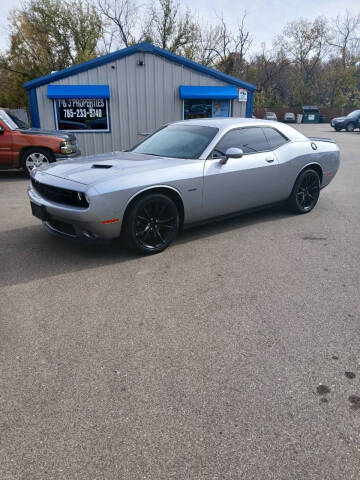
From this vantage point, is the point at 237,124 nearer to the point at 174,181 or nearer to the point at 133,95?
the point at 174,181

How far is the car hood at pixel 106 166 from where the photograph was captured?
13.5 ft

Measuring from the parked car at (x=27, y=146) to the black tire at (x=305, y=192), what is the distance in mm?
6301

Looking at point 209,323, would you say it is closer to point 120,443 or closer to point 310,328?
point 310,328

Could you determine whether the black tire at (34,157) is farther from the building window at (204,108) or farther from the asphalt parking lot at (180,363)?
the asphalt parking lot at (180,363)

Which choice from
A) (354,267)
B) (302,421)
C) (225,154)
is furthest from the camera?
(225,154)

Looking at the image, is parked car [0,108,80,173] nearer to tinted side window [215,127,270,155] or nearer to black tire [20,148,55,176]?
black tire [20,148,55,176]

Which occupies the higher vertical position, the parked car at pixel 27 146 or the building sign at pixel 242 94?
the building sign at pixel 242 94

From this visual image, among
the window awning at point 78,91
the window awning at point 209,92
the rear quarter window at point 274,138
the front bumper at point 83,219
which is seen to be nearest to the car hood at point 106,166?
the front bumper at point 83,219

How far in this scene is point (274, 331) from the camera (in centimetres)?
289

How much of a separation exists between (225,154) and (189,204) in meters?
0.84

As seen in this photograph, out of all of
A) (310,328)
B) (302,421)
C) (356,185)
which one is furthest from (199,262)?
(356,185)

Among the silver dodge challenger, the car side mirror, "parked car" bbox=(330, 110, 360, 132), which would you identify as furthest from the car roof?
"parked car" bbox=(330, 110, 360, 132)

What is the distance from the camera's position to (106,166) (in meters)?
4.43

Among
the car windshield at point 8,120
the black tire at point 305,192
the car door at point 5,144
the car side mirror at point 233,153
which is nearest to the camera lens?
the car side mirror at point 233,153
